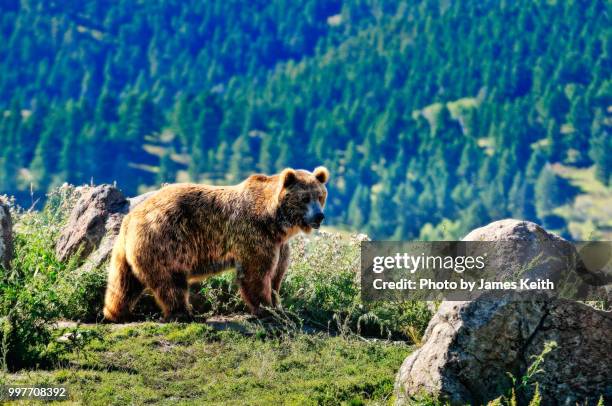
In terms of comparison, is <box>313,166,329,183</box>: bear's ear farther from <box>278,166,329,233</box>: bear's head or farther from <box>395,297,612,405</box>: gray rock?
<box>395,297,612,405</box>: gray rock

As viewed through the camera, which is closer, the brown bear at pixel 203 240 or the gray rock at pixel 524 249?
the gray rock at pixel 524 249

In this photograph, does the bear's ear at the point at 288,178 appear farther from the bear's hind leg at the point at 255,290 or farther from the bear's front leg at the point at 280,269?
the bear's hind leg at the point at 255,290

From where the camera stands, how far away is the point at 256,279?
518 inches

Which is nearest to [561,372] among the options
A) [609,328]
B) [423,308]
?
[609,328]

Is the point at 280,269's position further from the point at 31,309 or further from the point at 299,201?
the point at 31,309

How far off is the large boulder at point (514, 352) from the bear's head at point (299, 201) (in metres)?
3.71

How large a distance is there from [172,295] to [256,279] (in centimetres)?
108

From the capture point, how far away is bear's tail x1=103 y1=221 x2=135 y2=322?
43.6 feet

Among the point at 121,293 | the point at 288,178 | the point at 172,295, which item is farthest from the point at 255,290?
the point at 121,293

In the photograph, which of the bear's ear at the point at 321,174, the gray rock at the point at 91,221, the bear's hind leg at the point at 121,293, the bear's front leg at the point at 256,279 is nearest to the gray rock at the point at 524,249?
the bear's ear at the point at 321,174

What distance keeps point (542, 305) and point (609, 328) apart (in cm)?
65

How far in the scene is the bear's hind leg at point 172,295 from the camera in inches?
512

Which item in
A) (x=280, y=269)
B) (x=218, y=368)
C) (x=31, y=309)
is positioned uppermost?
(x=280, y=269)

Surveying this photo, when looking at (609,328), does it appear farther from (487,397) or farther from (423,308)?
(423,308)
